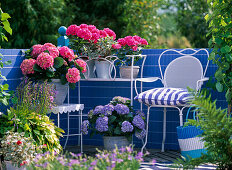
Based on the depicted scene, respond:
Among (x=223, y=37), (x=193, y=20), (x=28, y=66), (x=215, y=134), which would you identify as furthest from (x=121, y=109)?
(x=193, y=20)

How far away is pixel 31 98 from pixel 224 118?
207 centimetres

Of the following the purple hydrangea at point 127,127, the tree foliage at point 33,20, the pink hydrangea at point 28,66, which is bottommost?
the purple hydrangea at point 127,127

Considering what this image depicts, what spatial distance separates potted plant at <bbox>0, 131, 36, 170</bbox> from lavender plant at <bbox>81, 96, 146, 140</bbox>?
99 cm

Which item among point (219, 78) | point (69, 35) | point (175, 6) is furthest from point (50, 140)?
point (175, 6)

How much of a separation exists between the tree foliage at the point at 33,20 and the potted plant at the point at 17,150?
5313 millimetres

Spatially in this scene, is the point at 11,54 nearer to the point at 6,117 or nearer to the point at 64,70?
the point at 64,70

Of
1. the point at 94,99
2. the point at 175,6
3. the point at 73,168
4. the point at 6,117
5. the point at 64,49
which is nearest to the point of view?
Answer: the point at 73,168

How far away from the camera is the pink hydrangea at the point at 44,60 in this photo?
3908mm

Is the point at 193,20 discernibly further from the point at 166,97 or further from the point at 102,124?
the point at 102,124

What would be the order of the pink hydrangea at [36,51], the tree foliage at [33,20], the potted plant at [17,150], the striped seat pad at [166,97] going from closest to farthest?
the potted plant at [17,150], the striped seat pad at [166,97], the pink hydrangea at [36,51], the tree foliage at [33,20]

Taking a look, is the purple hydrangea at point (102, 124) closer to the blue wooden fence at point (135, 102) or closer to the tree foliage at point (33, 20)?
the blue wooden fence at point (135, 102)

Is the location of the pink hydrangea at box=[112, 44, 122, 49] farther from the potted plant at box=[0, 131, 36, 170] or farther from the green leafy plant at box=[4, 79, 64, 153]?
the potted plant at box=[0, 131, 36, 170]

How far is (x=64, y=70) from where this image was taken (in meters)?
4.16

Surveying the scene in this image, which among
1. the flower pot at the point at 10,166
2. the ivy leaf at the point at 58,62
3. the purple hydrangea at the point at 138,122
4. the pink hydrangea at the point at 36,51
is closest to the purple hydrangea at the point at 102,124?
the purple hydrangea at the point at 138,122
